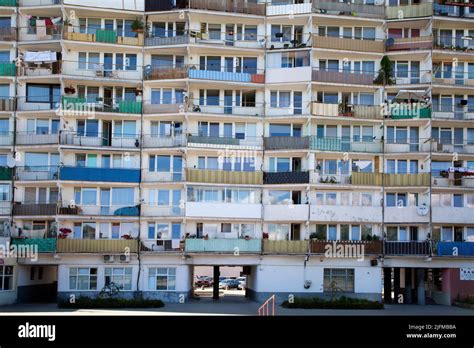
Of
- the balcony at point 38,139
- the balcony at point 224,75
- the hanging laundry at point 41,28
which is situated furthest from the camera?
the hanging laundry at point 41,28

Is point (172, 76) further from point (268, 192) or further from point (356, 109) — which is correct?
point (356, 109)

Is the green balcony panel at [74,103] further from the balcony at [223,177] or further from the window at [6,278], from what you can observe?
the window at [6,278]

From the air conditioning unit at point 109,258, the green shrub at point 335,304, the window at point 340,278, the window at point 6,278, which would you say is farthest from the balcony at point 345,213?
the window at point 6,278

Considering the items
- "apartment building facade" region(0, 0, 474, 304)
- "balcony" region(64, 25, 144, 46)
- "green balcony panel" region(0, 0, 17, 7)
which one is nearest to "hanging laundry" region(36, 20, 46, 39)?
"apartment building facade" region(0, 0, 474, 304)

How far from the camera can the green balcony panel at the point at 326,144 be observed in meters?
50.5

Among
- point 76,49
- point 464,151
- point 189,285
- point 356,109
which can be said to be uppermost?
point 76,49

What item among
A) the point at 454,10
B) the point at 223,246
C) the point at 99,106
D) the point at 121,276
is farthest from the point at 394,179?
the point at 99,106

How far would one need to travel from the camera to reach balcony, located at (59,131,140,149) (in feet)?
165

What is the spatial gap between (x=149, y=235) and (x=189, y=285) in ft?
18.2

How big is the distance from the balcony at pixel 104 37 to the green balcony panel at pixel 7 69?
5323mm

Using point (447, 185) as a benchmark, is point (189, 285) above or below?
below

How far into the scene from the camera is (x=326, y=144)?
51.0 metres
